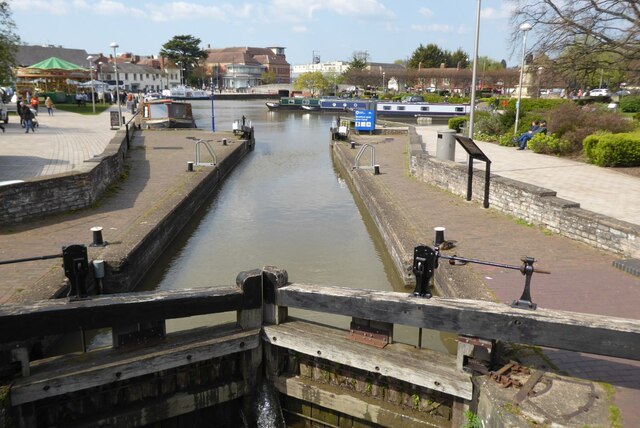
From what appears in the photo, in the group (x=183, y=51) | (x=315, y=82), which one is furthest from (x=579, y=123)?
(x=183, y=51)

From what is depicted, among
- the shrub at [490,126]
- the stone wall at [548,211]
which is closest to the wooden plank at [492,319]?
the stone wall at [548,211]

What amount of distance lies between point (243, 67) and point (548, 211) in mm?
127039

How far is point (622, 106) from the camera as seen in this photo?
127 feet

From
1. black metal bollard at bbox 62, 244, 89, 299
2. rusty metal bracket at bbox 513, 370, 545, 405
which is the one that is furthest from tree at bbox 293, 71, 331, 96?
rusty metal bracket at bbox 513, 370, 545, 405

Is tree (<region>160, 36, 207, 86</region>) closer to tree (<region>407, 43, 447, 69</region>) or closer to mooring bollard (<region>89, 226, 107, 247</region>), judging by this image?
tree (<region>407, 43, 447, 69</region>)

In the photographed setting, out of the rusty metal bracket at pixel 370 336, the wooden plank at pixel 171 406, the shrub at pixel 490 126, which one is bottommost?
the wooden plank at pixel 171 406

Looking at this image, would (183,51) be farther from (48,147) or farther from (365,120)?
(48,147)

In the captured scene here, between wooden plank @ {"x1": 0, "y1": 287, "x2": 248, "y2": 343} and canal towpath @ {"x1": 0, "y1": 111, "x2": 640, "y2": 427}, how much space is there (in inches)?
63.3

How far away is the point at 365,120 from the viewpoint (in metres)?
31.4

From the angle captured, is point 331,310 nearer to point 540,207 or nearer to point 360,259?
point 360,259

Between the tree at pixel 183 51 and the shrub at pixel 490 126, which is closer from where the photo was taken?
the shrub at pixel 490 126

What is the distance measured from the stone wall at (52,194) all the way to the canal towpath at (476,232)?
0.77ft

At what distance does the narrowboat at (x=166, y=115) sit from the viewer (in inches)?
1197

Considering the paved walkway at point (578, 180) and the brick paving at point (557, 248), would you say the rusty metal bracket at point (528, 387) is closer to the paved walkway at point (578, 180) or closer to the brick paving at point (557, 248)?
the brick paving at point (557, 248)
